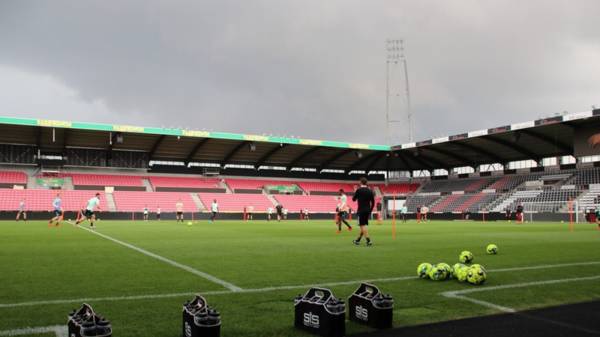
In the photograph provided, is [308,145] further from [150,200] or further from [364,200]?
[364,200]

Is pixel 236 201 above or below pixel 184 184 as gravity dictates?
below

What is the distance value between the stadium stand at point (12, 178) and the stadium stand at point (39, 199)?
1.84 meters

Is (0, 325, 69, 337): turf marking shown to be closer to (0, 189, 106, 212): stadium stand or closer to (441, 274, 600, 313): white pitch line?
(441, 274, 600, 313): white pitch line

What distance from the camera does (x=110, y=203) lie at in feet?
165

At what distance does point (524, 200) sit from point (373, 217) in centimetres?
1914

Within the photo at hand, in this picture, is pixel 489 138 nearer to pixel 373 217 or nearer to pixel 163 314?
pixel 373 217

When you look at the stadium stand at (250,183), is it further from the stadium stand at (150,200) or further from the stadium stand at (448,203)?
the stadium stand at (448,203)

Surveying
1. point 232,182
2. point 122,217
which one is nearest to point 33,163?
point 122,217

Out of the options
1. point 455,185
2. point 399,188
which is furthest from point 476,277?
point 399,188

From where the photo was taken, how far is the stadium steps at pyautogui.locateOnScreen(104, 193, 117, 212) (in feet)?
160

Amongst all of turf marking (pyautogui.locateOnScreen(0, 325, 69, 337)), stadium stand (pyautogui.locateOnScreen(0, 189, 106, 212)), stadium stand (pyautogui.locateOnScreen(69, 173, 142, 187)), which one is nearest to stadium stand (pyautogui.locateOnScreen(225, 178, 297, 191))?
stadium stand (pyautogui.locateOnScreen(69, 173, 142, 187))

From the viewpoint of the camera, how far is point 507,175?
2360 inches

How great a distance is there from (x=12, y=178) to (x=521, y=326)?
56.3 m

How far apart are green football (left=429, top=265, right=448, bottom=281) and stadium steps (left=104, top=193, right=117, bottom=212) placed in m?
46.4
